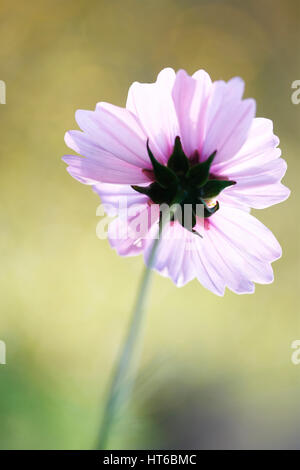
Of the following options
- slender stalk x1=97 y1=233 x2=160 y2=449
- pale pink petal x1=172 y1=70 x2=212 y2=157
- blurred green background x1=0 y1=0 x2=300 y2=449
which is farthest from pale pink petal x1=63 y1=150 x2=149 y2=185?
blurred green background x1=0 y1=0 x2=300 y2=449

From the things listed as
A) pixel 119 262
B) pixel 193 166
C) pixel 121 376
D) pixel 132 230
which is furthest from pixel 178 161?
pixel 119 262

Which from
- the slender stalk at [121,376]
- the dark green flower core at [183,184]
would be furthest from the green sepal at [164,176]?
the slender stalk at [121,376]

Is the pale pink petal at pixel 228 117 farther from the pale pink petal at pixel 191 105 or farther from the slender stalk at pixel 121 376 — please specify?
the slender stalk at pixel 121 376

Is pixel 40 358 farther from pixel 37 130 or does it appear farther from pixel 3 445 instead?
pixel 37 130

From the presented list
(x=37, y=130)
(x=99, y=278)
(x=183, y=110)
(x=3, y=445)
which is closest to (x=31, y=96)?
(x=37, y=130)

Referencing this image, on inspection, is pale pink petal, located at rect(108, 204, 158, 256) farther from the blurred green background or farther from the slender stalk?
the blurred green background

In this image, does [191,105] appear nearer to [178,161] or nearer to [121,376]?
[178,161]

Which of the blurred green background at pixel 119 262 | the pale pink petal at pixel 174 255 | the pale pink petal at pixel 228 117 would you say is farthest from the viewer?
the blurred green background at pixel 119 262
